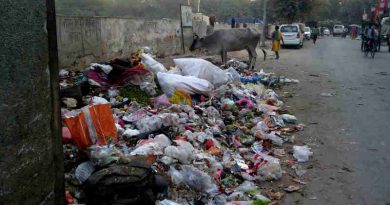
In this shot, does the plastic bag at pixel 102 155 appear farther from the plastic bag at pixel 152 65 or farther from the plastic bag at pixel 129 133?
the plastic bag at pixel 152 65

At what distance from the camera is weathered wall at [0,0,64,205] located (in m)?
2.33

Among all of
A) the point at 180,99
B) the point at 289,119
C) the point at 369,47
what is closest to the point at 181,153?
the point at 180,99

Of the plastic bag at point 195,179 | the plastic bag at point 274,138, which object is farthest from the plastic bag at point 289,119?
the plastic bag at point 195,179

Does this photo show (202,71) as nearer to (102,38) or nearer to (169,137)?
(102,38)

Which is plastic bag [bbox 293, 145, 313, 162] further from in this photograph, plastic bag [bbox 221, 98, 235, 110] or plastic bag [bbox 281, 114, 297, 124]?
plastic bag [bbox 221, 98, 235, 110]

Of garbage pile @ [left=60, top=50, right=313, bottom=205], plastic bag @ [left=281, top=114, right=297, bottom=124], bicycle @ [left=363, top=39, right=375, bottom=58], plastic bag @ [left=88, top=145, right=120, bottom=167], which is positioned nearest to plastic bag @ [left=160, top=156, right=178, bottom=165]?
garbage pile @ [left=60, top=50, right=313, bottom=205]

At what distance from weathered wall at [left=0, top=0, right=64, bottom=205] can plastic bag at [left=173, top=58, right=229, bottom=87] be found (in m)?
5.55

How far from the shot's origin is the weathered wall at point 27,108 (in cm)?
233

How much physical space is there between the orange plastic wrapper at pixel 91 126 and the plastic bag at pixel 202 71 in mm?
3853

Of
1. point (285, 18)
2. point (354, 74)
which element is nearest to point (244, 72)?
point (354, 74)

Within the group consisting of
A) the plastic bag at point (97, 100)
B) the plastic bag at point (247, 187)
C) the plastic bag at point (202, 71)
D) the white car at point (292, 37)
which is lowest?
the plastic bag at point (247, 187)

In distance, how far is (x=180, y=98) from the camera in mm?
6836

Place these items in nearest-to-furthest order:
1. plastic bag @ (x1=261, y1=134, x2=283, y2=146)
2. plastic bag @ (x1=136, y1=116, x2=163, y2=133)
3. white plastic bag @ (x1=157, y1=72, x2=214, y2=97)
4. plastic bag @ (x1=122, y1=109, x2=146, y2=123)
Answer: plastic bag @ (x1=136, y1=116, x2=163, y2=133) → plastic bag @ (x1=122, y1=109, x2=146, y2=123) → plastic bag @ (x1=261, y1=134, x2=283, y2=146) → white plastic bag @ (x1=157, y1=72, x2=214, y2=97)

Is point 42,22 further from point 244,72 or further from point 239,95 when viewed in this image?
point 244,72
